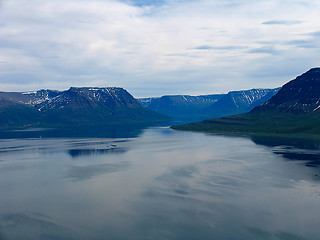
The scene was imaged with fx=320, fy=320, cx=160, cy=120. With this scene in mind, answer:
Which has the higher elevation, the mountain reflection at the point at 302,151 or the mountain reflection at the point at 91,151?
the mountain reflection at the point at 302,151

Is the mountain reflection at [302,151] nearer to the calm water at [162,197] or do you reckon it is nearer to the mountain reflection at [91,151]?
the calm water at [162,197]

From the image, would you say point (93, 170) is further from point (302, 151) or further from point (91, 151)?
point (302, 151)

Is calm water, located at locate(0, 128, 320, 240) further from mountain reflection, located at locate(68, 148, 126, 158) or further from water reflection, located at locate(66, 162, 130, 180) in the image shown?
mountain reflection, located at locate(68, 148, 126, 158)

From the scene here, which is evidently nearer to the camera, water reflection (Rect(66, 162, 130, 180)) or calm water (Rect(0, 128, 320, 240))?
calm water (Rect(0, 128, 320, 240))

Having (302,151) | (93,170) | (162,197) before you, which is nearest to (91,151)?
(93,170)

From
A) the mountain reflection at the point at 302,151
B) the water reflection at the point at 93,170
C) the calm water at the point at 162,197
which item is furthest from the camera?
the mountain reflection at the point at 302,151

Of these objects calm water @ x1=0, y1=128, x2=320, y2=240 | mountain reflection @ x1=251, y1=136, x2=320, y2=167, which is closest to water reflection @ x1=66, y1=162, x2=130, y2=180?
calm water @ x1=0, y1=128, x2=320, y2=240

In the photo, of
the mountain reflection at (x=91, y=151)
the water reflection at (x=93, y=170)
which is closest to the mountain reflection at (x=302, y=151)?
the water reflection at (x=93, y=170)

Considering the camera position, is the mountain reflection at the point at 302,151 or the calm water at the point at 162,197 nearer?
the calm water at the point at 162,197
